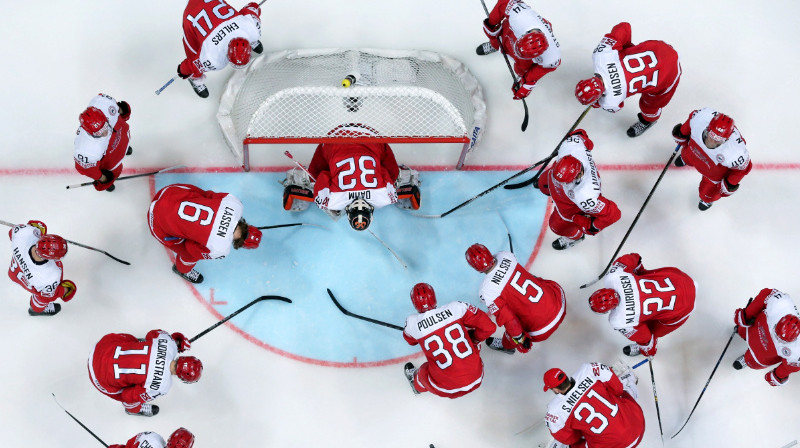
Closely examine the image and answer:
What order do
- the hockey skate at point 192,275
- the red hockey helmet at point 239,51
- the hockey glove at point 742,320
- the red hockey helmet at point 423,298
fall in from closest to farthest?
the red hockey helmet at point 423,298, the red hockey helmet at point 239,51, the hockey glove at point 742,320, the hockey skate at point 192,275

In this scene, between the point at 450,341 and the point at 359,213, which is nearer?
the point at 450,341

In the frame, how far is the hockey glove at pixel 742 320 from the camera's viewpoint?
6008mm

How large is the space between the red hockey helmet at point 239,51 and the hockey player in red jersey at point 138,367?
7.74 feet

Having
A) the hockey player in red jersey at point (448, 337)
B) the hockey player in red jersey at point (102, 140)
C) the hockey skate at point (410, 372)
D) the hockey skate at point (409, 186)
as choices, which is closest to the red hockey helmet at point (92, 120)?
the hockey player in red jersey at point (102, 140)

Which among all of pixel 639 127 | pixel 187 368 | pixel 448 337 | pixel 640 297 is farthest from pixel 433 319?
pixel 639 127

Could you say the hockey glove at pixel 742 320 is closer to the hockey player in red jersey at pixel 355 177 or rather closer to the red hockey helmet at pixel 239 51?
the hockey player in red jersey at pixel 355 177

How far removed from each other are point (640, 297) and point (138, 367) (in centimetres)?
408

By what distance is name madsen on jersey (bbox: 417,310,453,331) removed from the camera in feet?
17.2

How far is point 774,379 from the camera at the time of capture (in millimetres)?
5941

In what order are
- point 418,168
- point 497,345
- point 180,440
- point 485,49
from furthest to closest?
1. point 485,49
2. point 418,168
3. point 497,345
4. point 180,440

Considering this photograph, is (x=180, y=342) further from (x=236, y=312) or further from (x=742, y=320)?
(x=742, y=320)

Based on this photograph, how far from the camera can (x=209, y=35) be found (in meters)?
5.69

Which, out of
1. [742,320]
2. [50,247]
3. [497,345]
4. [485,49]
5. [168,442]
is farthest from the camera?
[485,49]

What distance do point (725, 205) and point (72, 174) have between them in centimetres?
660
